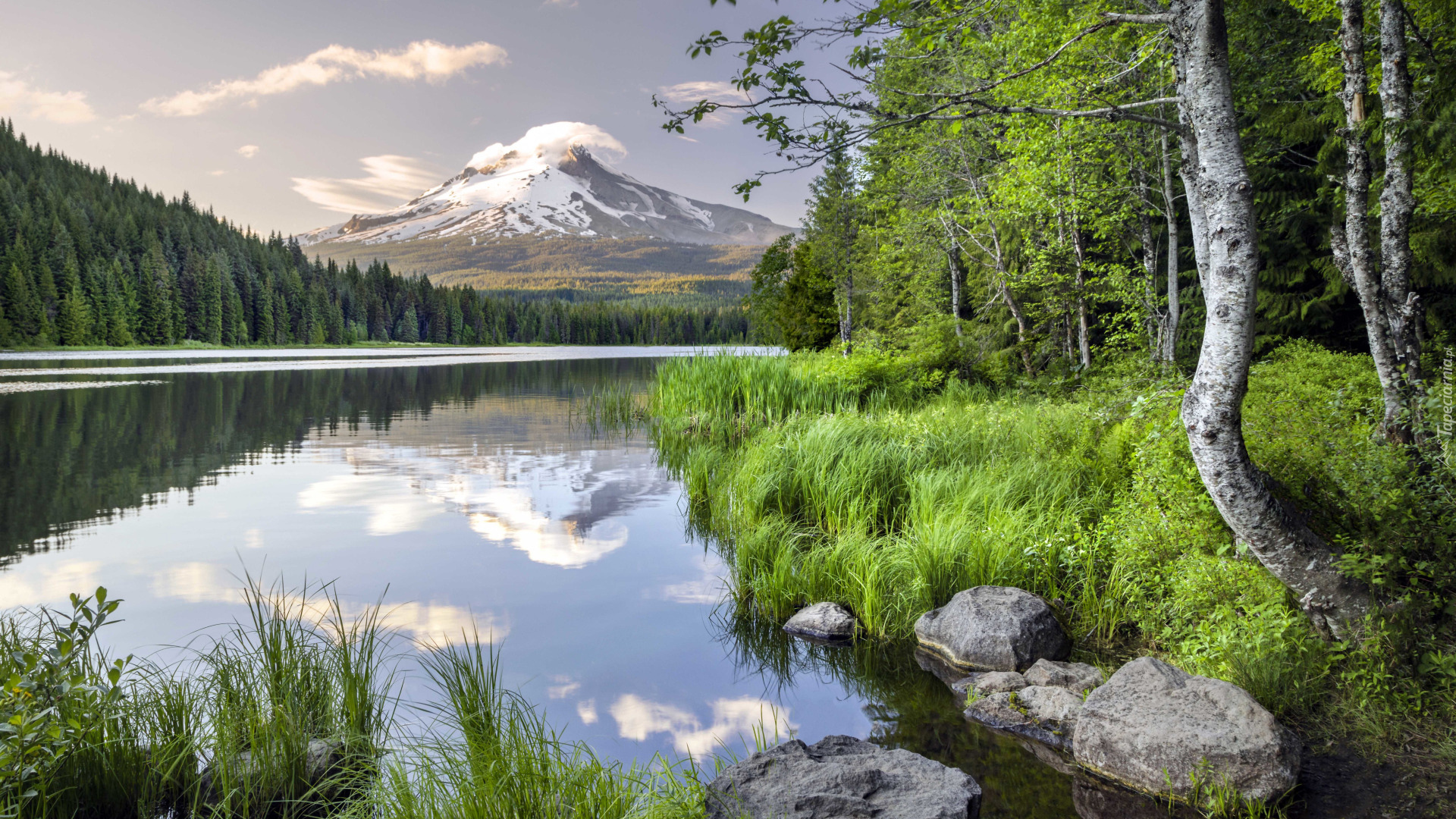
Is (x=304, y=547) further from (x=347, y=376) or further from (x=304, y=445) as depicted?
(x=347, y=376)

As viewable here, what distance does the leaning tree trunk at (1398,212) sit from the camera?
5.29 meters

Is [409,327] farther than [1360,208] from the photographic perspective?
Yes

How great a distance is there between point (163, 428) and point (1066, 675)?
64.8ft

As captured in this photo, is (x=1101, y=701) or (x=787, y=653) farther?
(x=787, y=653)

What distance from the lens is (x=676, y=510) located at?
10664 millimetres

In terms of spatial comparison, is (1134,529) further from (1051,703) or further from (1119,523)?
(1051,703)

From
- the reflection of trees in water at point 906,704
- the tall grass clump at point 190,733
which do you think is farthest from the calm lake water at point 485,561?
the tall grass clump at point 190,733

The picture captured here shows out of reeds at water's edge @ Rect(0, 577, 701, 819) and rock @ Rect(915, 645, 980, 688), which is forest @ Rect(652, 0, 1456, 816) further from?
reeds at water's edge @ Rect(0, 577, 701, 819)

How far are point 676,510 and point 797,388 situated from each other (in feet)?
22.4

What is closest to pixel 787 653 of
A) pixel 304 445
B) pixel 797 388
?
pixel 797 388

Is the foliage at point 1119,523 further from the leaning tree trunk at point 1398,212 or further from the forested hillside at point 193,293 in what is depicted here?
the forested hillside at point 193,293

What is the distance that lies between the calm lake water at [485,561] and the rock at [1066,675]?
0.60 meters

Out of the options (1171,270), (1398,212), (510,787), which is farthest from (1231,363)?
(1171,270)

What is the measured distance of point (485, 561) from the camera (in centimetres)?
805
